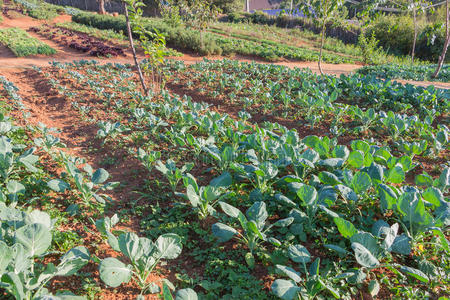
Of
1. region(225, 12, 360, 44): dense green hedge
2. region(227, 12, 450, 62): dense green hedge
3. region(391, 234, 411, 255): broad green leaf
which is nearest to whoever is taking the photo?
region(391, 234, 411, 255): broad green leaf

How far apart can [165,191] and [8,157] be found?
1672 mm

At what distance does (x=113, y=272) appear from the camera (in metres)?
1.78

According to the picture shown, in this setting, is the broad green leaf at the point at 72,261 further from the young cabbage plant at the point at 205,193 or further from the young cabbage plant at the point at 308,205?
the young cabbage plant at the point at 308,205

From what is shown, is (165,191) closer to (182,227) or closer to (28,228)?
(182,227)

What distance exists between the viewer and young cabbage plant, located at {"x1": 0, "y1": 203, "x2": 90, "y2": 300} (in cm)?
156

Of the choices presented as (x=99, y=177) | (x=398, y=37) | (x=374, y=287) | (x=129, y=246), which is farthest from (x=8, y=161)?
(x=398, y=37)

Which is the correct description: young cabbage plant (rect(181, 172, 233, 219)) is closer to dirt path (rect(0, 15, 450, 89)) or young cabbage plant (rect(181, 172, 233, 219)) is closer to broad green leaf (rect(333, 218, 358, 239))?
broad green leaf (rect(333, 218, 358, 239))

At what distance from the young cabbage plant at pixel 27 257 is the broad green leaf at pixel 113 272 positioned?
0.22m

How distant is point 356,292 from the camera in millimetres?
1926

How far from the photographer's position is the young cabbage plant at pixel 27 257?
61.5 inches

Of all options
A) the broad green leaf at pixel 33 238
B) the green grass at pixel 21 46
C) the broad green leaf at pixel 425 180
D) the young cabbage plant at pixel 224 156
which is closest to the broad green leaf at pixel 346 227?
the broad green leaf at pixel 425 180

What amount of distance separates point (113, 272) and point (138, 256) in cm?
20

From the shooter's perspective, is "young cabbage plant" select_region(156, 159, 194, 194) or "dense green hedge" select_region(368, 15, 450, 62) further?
"dense green hedge" select_region(368, 15, 450, 62)

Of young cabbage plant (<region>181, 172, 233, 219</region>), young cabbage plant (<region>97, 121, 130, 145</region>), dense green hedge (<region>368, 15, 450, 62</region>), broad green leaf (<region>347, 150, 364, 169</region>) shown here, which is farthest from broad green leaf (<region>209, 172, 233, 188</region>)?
dense green hedge (<region>368, 15, 450, 62</region>)
